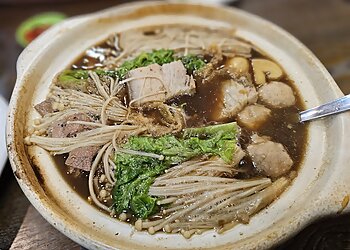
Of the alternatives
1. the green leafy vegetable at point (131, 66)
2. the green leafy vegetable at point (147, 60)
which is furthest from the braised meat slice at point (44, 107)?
the green leafy vegetable at point (147, 60)

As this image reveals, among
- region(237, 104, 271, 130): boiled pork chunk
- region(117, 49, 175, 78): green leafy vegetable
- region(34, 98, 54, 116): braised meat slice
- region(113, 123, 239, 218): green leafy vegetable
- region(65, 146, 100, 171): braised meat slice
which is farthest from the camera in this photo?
region(117, 49, 175, 78): green leafy vegetable

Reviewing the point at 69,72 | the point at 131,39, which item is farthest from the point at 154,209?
the point at 131,39

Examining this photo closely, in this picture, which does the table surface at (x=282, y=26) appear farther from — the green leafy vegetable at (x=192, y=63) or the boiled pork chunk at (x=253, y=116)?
the green leafy vegetable at (x=192, y=63)

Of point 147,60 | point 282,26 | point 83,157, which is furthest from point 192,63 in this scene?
point 282,26

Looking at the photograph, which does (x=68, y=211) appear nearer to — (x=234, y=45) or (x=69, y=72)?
(x=69, y=72)

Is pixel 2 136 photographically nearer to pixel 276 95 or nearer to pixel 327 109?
pixel 276 95

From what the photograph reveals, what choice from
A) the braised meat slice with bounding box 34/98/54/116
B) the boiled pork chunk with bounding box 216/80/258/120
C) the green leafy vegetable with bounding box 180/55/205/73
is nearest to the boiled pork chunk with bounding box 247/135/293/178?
the boiled pork chunk with bounding box 216/80/258/120

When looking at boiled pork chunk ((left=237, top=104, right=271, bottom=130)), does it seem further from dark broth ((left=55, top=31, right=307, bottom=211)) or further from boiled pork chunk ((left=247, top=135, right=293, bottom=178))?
boiled pork chunk ((left=247, top=135, right=293, bottom=178))
